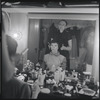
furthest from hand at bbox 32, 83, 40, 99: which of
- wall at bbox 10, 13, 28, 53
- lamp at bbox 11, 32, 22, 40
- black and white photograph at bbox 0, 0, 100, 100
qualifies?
lamp at bbox 11, 32, 22, 40

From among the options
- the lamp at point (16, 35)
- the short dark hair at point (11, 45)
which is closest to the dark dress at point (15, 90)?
the short dark hair at point (11, 45)

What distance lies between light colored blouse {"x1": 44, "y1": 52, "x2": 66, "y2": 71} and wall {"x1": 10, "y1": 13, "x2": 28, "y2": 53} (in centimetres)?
31

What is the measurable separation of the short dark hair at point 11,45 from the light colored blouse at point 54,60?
38 centimetres

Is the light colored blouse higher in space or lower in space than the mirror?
lower

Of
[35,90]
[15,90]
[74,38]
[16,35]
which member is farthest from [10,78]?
[74,38]

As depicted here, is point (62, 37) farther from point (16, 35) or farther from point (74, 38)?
point (16, 35)

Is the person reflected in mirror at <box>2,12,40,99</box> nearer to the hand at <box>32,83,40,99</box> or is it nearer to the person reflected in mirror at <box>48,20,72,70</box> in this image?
the hand at <box>32,83,40,99</box>

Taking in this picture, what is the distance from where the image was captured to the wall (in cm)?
205

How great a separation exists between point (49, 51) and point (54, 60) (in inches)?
4.9

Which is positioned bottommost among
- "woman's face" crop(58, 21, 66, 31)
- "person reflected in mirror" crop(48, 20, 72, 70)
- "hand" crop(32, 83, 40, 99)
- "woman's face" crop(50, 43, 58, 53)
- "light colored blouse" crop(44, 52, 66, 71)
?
"hand" crop(32, 83, 40, 99)

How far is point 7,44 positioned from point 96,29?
104 centimetres

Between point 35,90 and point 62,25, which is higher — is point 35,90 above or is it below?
below

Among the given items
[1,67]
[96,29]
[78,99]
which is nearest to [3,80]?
[1,67]

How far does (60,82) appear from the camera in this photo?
6.79 ft
